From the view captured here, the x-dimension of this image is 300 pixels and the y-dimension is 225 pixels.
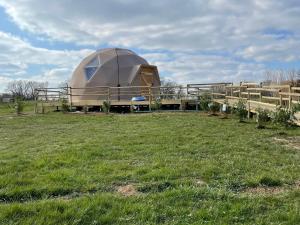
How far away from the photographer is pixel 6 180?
5598mm

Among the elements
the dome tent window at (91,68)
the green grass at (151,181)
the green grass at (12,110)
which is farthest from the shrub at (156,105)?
the green grass at (151,181)

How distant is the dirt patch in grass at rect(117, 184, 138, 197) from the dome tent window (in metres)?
23.6

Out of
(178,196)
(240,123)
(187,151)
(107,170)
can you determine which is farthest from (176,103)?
(178,196)

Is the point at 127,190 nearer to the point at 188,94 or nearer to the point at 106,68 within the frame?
the point at 188,94

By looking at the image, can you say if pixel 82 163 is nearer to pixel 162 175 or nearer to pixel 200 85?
pixel 162 175

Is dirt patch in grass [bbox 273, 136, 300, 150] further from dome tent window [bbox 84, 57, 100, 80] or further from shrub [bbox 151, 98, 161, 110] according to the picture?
dome tent window [bbox 84, 57, 100, 80]

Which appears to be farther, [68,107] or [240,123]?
[68,107]

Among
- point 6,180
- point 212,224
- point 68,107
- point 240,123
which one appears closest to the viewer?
point 212,224

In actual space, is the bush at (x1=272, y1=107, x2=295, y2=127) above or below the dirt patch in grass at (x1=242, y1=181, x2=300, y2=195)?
above

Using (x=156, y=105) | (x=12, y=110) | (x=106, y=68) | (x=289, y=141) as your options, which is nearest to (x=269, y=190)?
(x=289, y=141)

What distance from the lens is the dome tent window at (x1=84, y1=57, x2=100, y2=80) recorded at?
28.7 meters

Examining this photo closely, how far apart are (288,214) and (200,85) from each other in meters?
19.6

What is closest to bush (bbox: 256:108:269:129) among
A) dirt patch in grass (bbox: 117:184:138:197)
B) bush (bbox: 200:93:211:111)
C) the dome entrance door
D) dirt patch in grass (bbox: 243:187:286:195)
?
bush (bbox: 200:93:211:111)

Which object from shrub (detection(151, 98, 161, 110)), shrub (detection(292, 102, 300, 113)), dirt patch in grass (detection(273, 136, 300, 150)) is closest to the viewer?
dirt patch in grass (detection(273, 136, 300, 150))
